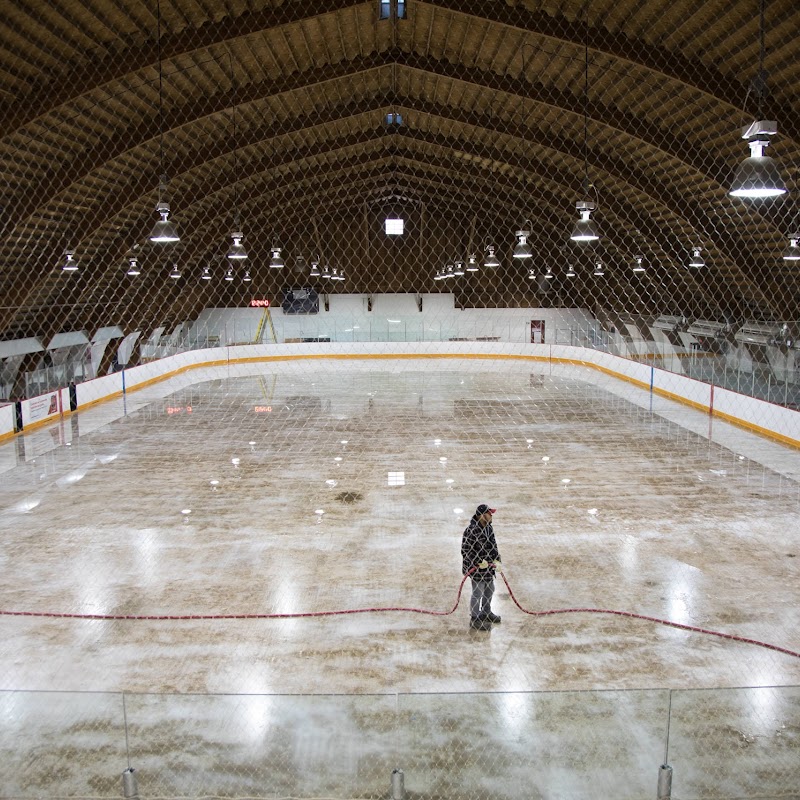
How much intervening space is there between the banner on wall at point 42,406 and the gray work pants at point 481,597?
1072cm

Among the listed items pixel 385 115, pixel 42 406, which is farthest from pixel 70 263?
pixel 385 115

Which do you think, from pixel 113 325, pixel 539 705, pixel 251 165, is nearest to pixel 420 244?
pixel 113 325

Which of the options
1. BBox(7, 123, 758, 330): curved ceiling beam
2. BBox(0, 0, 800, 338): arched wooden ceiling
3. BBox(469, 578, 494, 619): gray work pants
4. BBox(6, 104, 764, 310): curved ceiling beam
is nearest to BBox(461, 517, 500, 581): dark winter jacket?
BBox(469, 578, 494, 619): gray work pants

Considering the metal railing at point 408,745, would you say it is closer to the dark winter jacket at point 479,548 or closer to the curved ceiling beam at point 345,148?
the dark winter jacket at point 479,548

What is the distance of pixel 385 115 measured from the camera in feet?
50.5

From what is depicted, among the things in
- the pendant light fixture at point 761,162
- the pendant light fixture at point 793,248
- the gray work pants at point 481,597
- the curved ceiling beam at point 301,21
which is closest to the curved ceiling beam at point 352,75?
the pendant light fixture at point 793,248

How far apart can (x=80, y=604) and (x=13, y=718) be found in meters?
3.07

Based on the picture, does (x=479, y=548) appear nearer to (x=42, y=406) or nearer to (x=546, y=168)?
(x=42, y=406)

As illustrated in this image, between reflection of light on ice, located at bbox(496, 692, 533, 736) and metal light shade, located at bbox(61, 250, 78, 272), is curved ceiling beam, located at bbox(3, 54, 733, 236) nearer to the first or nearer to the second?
metal light shade, located at bbox(61, 250, 78, 272)

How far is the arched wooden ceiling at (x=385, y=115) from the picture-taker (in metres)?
9.20

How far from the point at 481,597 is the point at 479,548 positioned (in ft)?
1.13

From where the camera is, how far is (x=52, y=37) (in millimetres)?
8820

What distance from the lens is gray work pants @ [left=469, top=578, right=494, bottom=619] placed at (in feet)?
17.6

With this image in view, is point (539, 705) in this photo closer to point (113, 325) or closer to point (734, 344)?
point (734, 344)
